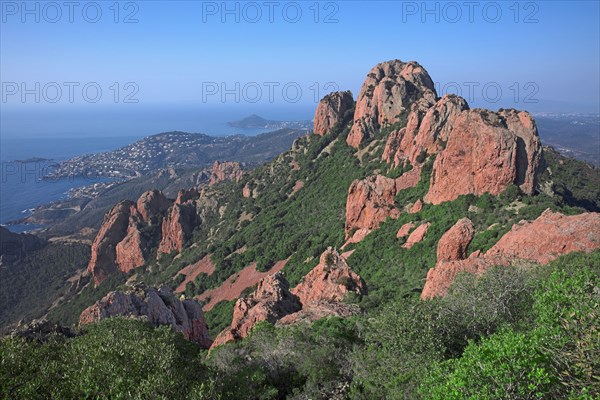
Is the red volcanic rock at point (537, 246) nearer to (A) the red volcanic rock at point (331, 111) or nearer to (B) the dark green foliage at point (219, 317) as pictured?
(B) the dark green foliage at point (219, 317)

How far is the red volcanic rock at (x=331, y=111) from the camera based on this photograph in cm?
9831

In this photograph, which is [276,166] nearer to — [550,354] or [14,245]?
[14,245]

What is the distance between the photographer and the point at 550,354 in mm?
12594

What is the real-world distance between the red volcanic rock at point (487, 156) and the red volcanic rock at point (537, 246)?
13051mm

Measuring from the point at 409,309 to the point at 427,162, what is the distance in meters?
44.5

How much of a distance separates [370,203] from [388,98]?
35370 millimetres

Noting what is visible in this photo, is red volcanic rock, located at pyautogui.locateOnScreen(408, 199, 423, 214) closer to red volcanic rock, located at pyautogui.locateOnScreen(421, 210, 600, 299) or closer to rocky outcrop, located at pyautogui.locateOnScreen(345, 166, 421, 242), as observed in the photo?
rocky outcrop, located at pyautogui.locateOnScreen(345, 166, 421, 242)

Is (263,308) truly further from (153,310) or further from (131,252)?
(131,252)

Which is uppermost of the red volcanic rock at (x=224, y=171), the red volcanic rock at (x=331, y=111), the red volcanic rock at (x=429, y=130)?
the red volcanic rock at (x=331, y=111)

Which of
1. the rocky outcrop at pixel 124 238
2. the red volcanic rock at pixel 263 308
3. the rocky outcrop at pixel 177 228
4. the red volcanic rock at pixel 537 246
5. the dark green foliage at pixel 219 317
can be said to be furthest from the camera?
the rocky outcrop at pixel 177 228

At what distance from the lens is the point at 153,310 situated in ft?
122

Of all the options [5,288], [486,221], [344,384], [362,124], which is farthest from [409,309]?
[5,288]

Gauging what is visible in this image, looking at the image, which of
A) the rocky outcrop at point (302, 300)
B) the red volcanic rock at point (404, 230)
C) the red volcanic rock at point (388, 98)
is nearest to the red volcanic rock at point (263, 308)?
the rocky outcrop at point (302, 300)

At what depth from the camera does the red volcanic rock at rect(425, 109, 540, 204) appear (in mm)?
43312
